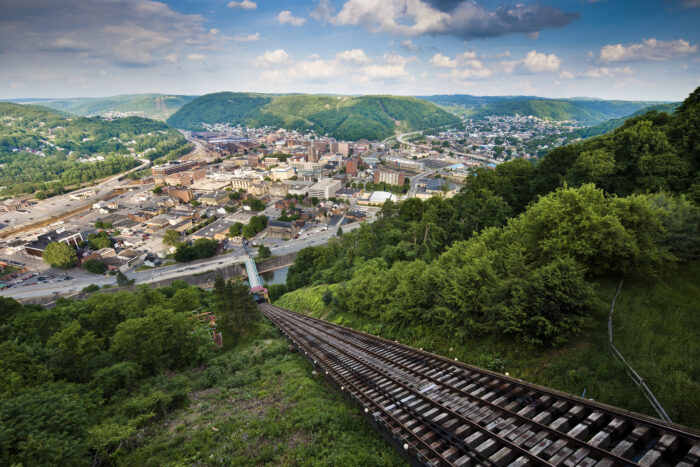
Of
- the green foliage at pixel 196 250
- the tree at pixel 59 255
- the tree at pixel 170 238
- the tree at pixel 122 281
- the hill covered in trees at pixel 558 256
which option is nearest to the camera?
the hill covered in trees at pixel 558 256

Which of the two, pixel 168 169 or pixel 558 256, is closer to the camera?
pixel 558 256

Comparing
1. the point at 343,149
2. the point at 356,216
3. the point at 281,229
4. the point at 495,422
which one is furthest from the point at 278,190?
the point at 495,422

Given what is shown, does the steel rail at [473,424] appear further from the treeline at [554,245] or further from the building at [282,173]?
the building at [282,173]

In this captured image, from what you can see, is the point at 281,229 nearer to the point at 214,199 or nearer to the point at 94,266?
the point at 214,199

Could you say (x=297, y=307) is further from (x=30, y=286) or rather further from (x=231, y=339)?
(x=30, y=286)

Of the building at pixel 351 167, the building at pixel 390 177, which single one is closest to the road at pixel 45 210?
the building at pixel 351 167

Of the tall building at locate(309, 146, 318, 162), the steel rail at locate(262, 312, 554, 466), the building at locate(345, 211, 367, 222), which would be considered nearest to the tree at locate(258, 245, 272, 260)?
the building at locate(345, 211, 367, 222)
